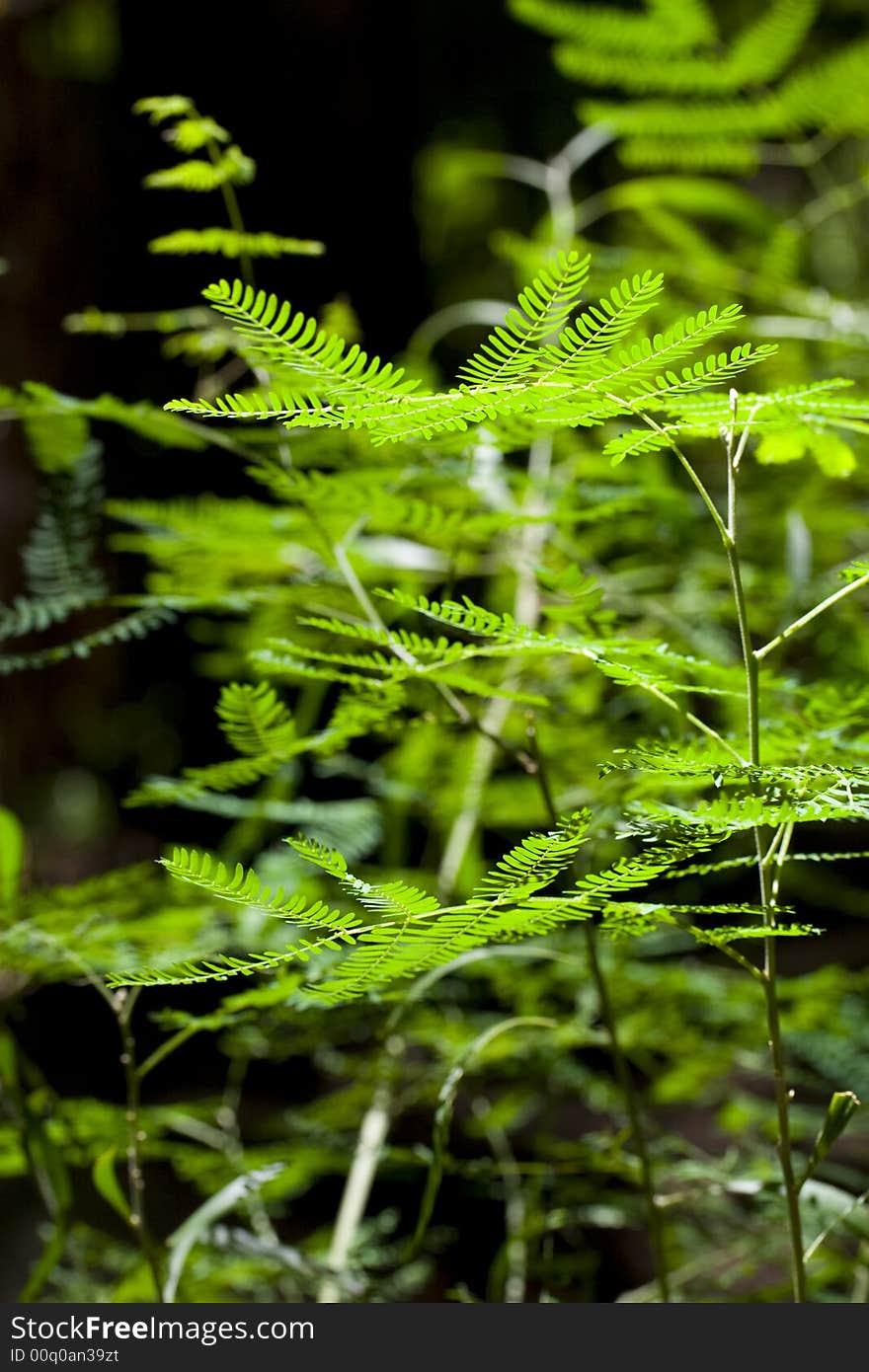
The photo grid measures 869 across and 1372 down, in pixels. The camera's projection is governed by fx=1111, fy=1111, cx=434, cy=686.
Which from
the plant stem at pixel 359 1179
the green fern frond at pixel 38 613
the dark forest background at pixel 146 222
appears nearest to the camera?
the green fern frond at pixel 38 613

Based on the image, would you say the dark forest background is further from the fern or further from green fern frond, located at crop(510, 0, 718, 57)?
the fern

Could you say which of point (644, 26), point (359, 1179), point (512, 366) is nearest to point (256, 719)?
point (512, 366)

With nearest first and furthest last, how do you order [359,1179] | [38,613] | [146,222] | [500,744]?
[500,744] → [38,613] → [359,1179] → [146,222]

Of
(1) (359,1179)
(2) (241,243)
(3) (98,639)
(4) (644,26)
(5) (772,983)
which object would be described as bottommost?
(1) (359,1179)

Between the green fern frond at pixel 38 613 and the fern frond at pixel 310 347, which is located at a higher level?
the fern frond at pixel 310 347

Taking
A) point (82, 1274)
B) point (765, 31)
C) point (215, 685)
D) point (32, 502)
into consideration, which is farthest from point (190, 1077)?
point (765, 31)

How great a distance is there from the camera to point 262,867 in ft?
2.59

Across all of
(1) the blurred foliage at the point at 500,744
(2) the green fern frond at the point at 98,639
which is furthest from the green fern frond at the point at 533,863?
(2) the green fern frond at the point at 98,639

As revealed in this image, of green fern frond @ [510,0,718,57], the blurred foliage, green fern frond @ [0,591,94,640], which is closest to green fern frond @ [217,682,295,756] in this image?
the blurred foliage

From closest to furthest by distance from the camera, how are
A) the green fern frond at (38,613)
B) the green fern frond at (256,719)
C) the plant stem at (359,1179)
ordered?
the green fern frond at (256,719)
the green fern frond at (38,613)
the plant stem at (359,1179)

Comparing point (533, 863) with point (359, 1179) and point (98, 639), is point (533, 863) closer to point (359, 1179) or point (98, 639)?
point (98, 639)

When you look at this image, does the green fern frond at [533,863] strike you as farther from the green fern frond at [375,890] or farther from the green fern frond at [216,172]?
the green fern frond at [216,172]

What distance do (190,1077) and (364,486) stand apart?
4.38 feet

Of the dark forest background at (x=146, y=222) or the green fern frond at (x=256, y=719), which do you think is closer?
the green fern frond at (x=256, y=719)
